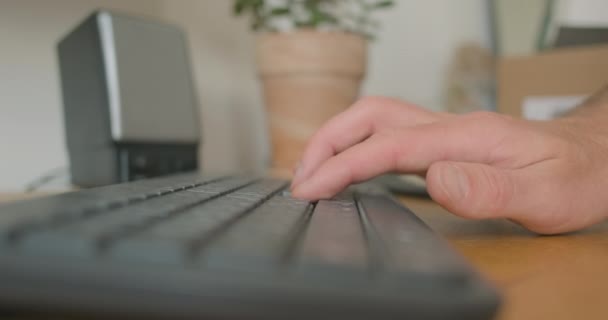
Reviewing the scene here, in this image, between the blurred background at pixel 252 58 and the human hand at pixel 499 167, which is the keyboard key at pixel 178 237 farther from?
the blurred background at pixel 252 58

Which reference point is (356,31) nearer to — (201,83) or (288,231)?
(201,83)

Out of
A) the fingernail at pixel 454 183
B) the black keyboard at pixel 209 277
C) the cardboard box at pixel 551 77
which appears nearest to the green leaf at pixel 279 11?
the cardboard box at pixel 551 77

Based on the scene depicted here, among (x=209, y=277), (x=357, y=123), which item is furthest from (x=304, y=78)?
(x=209, y=277)

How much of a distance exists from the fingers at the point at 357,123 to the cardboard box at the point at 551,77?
52 centimetres

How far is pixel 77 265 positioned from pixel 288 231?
0.32ft

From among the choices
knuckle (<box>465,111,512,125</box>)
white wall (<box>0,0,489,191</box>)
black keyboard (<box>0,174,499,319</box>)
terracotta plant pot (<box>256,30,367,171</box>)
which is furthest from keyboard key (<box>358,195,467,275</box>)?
white wall (<box>0,0,489,191</box>)

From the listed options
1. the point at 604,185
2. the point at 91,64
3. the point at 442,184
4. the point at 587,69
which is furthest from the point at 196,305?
the point at 587,69

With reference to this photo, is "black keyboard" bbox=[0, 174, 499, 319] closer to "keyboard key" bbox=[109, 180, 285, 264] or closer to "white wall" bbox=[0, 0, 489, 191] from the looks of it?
"keyboard key" bbox=[109, 180, 285, 264]

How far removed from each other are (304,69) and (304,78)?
17 mm

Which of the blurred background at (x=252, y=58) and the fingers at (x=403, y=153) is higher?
the blurred background at (x=252, y=58)

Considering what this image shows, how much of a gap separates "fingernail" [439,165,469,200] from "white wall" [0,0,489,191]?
0.75 meters

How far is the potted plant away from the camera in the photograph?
0.95m

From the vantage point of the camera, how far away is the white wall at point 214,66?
0.88 m

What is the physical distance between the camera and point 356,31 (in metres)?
0.99
